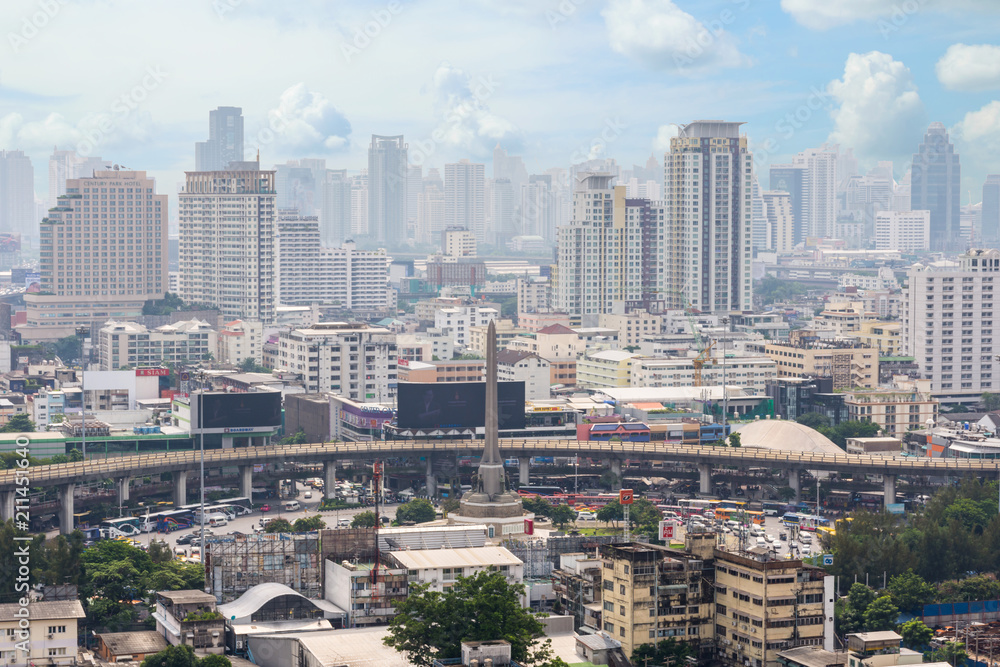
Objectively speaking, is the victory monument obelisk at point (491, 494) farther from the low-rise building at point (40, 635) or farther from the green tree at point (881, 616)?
the low-rise building at point (40, 635)

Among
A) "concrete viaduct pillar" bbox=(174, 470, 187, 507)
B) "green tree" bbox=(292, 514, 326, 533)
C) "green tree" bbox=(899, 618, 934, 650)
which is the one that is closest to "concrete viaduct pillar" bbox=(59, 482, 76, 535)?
"concrete viaduct pillar" bbox=(174, 470, 187, 507)

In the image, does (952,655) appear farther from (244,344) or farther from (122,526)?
(244,344)

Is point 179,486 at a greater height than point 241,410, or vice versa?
point 241,410

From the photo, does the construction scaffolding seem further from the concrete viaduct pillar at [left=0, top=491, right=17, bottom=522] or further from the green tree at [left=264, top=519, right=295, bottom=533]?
the concrete viaduct pillar at [left=0, top=491, right=17, bottom=522]

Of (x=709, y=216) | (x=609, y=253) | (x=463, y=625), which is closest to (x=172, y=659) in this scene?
(x=463, y=625)

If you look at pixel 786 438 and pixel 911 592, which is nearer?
pixel 911 592

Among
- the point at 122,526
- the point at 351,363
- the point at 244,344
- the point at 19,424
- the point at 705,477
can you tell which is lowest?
the point at 122,526

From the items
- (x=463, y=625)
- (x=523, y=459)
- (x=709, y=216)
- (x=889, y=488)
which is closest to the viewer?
(x=463, y=625)
